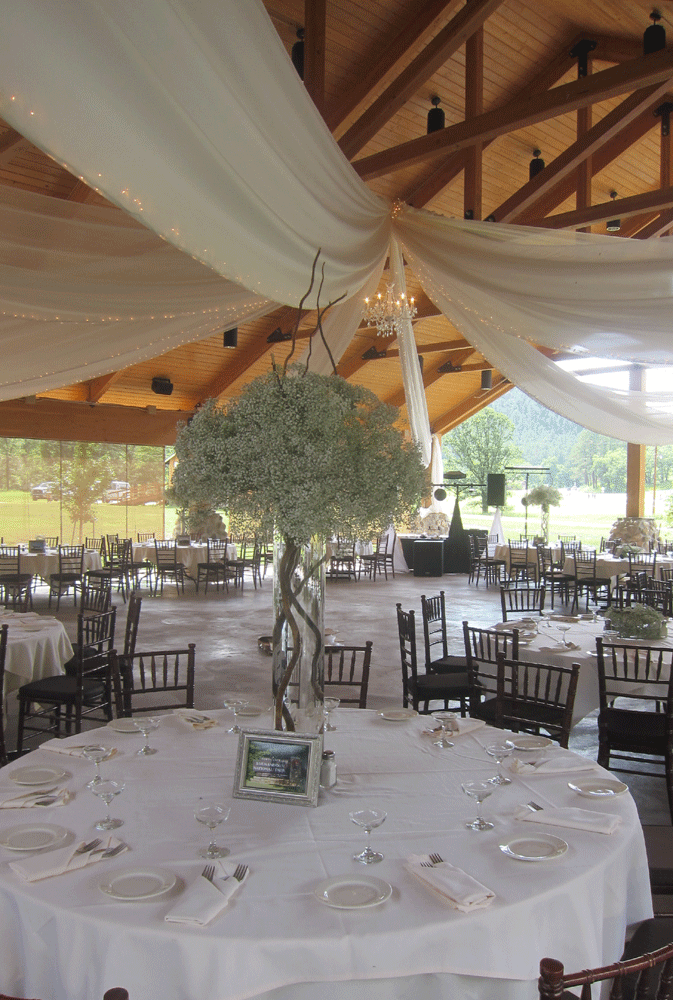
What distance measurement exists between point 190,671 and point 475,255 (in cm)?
256

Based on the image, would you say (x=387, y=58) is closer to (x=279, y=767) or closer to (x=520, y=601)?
(x=520, y=601)

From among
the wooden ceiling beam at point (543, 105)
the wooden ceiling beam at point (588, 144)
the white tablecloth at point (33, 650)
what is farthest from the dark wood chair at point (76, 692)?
the wooden ceiling beam at point (588, 144)

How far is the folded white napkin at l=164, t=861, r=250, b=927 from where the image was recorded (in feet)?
5.68

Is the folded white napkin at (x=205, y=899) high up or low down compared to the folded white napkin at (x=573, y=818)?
down

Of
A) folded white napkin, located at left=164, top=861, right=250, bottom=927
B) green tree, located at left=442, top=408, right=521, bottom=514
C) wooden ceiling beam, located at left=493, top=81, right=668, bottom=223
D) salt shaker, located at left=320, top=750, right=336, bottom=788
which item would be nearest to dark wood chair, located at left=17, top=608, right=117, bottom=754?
salt shaker, located at left=320, top=750, right=336, bottom=788

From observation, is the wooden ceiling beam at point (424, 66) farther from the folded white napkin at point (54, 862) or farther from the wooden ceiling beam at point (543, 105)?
the folded white napkin at point (54, 862)

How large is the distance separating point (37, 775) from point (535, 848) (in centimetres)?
Result: 164

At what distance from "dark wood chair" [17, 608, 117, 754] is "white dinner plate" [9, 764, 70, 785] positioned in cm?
191

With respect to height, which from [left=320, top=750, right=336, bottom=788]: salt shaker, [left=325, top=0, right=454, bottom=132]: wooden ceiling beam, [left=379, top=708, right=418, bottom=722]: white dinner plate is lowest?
Result: [left=379, top=708, right=418, bottom=722]: white dinner plate

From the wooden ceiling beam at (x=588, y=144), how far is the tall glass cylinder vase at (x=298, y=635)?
22.5 feet

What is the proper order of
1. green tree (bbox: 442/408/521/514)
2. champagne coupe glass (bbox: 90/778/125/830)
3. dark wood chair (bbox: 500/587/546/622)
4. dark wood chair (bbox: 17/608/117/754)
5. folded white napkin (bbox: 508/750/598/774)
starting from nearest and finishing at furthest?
champagne coupe glass (bbox: 90/778/125/830)
folded white napkin (bbox: 508/750/598/774)
dark wood chair (bbox: 17/608/117/754)
dark wood chair (bbox: 500/587/546/622)
green tree (bbox: 442/408/521/514)

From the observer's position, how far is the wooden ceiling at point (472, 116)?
606 centimetres

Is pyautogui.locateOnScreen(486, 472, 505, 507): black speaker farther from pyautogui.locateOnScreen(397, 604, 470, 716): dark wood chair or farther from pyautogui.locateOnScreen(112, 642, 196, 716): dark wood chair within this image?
pyautogui.locateOnScreen(397, 604, 470, 716): dark wood chair

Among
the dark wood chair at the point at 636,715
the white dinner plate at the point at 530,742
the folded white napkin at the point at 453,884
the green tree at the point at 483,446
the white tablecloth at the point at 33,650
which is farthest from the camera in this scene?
the green tree at the point at 483,446
